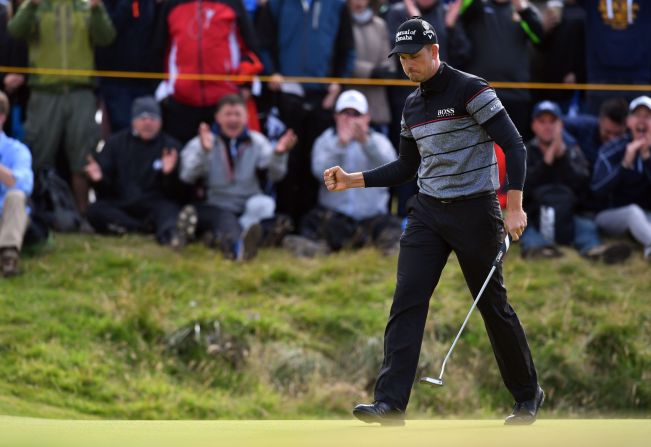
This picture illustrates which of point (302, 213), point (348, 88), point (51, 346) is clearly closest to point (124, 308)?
point (51, 346)

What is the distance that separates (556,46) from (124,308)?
5572 mm

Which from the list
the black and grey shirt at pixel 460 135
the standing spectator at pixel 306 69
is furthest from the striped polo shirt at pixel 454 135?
the standing spectator at pixel 306 69

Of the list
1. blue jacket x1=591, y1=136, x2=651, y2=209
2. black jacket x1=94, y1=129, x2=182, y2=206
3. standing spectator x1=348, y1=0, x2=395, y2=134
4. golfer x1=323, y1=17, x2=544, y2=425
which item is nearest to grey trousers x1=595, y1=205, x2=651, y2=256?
blue jacket x1=591, y1=136, x2=651, y2=209

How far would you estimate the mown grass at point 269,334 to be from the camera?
11188 mm

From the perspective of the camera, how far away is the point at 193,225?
1327cm

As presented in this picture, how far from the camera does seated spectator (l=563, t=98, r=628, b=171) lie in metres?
13.8

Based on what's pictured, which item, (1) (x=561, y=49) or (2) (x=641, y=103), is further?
(1) (x=561, y=49)

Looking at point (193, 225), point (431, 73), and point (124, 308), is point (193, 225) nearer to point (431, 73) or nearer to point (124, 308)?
Answer: point (124, 308)

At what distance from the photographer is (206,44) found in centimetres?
1375

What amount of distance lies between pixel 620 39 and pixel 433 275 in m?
7.21

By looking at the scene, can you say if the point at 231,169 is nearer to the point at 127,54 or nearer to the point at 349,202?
the point at 349,202

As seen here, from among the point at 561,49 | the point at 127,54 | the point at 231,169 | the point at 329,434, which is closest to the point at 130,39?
the point at 127,54

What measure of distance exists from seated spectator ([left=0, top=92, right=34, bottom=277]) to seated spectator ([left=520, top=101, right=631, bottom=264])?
4.81 metres

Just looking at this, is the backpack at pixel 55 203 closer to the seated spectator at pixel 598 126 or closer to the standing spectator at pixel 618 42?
the seated spectator at pixel 598 126
